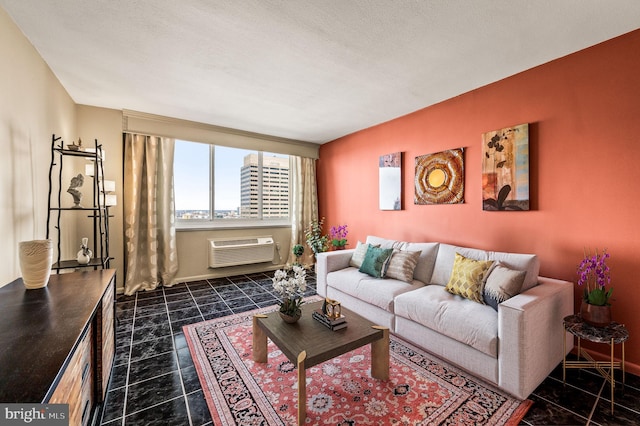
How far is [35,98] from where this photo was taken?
2.28m

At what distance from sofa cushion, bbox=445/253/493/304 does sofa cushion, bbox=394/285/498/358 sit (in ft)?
0.18

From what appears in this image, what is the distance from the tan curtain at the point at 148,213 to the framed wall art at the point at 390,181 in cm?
316

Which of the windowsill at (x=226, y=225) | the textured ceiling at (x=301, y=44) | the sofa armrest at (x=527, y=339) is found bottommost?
the sofa armrest at (x=527, y=339)

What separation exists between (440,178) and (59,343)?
3.50 m

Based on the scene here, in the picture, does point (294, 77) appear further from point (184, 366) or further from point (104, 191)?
point (184, 366)

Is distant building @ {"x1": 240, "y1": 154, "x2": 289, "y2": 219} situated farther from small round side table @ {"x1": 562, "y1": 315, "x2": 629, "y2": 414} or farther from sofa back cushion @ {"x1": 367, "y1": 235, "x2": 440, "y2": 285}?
small round side table @ {"x1": 562, "y1": 315, "x2": 629, "y2": 414}

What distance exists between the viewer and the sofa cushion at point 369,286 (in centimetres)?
259

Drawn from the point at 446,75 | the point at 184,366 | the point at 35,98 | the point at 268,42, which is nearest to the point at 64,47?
the point at 35,98

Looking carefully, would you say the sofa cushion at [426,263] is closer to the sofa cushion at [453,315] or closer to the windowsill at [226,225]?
the sofa cushion at [453,315]

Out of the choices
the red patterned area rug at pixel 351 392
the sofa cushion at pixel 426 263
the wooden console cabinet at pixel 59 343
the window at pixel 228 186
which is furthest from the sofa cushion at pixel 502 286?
the window at pixel 228 186

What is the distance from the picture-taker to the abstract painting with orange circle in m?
3.12

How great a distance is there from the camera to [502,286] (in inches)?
81.8

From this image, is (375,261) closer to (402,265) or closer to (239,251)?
(402,265)

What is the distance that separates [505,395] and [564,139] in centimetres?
212
